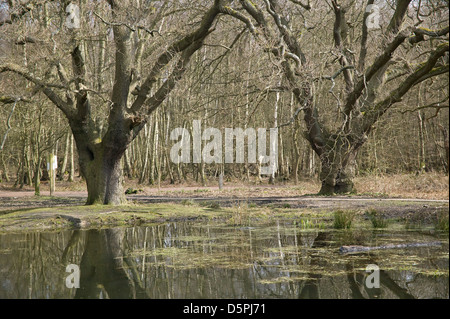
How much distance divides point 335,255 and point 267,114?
938 inches

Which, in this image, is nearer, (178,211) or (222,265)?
(222,265)

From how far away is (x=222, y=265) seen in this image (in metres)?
7.04

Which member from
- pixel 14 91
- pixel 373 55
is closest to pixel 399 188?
pixel 373 55

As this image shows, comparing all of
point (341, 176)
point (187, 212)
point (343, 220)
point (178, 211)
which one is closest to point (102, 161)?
point (178, 211)

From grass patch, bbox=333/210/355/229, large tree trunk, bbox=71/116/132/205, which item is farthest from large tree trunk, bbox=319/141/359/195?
large tree trunk, bbox=71/116/132/205

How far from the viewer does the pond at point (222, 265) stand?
562 centimetres

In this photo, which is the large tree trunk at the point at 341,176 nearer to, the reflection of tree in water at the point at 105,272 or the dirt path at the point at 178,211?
the dirt path at the point at 178,211

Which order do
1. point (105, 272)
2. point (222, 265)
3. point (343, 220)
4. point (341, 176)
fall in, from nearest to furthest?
point (105, 272) → point (222, 265) → point (343, 220) → point (341, 176)

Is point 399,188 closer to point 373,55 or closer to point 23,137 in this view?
point 373,55

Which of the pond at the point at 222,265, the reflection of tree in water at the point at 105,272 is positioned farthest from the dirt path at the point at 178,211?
the reflection of tree in water at the point at 105,272

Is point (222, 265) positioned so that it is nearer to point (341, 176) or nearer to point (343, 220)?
point (343, 220)

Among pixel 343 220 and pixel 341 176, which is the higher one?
pixel 341 176

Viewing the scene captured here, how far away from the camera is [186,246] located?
8742mm

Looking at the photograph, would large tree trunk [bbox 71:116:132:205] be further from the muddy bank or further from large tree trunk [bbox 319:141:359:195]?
large tree trunk [bbox 319:141:359:195]
